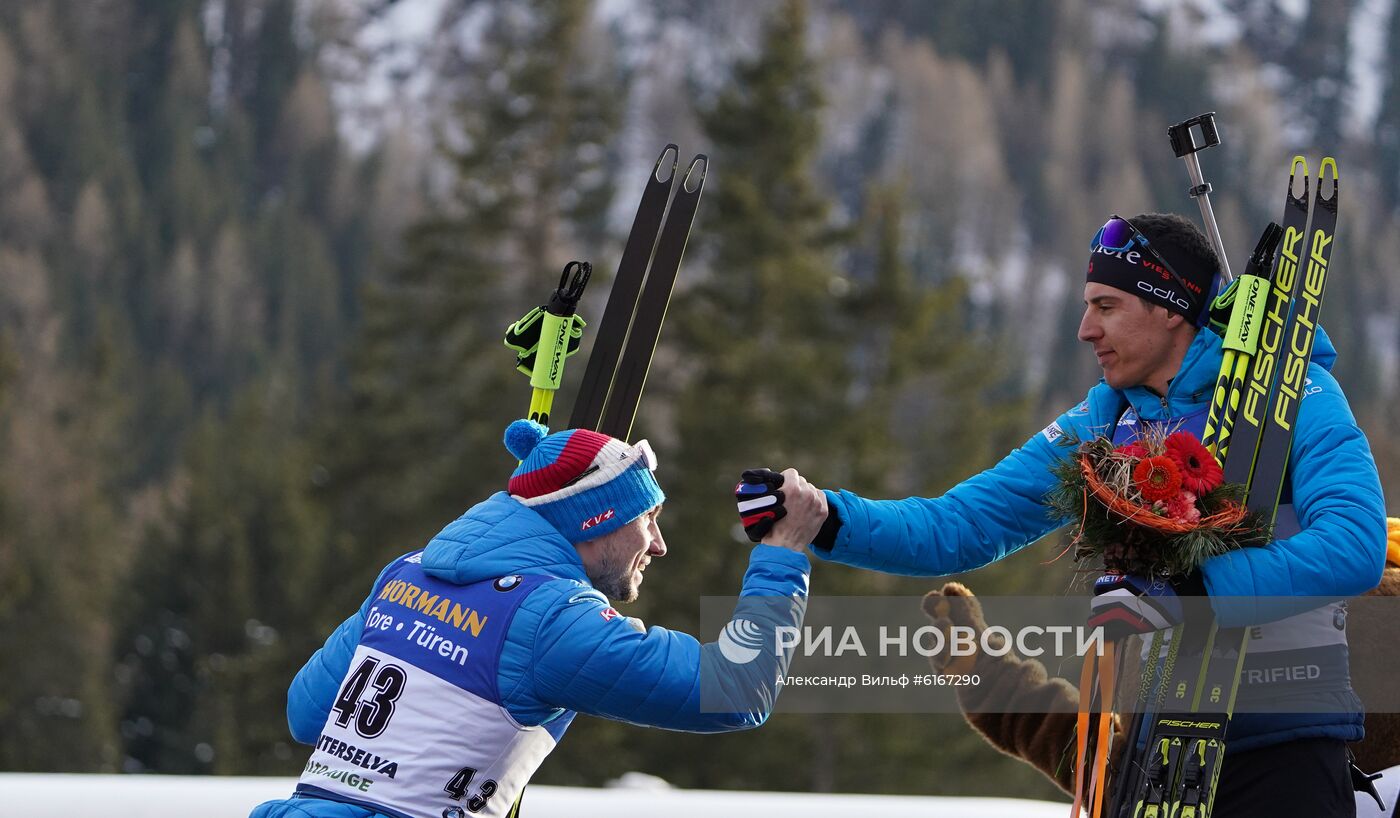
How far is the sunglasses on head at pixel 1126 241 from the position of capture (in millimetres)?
3490

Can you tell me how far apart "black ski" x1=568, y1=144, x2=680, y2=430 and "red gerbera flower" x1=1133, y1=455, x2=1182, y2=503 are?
5.28 feet

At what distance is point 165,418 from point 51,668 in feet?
56.7

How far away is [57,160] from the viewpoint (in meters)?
62.2

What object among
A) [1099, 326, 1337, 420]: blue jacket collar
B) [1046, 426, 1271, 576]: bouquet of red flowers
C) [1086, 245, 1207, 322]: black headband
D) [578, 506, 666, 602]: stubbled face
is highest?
[1086, 245, 1207, 322]: black headband

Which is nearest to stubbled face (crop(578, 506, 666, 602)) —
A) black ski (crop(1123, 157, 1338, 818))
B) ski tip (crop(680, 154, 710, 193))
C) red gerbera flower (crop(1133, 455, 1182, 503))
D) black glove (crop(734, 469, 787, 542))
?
black glove (crop(734, 469, 787, 542))

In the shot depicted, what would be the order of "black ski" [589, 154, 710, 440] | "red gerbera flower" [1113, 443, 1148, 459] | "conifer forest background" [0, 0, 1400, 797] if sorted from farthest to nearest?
"conifer forest background" [0, 0, 1400, 797]
"black ski" [589, 154, 710, 440]
"red gerbera flower" [1113, 443, 1148, 459]

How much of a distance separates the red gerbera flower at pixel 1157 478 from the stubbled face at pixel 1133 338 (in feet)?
1.14

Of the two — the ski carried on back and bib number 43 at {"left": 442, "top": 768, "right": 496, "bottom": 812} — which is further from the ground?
the ski carried on back

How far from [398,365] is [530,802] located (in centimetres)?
2384

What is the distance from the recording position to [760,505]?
3.46 m

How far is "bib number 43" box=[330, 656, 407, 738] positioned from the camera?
10.5 ft

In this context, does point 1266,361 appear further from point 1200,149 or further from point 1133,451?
point 1200,149

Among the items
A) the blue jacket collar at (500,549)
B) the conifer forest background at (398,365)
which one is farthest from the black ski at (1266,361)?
the blue jacket collar at (500,549)

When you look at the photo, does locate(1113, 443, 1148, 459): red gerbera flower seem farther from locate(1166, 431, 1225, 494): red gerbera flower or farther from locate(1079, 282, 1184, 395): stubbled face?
locate(1079, 282, 1184, 395): stubbled face
